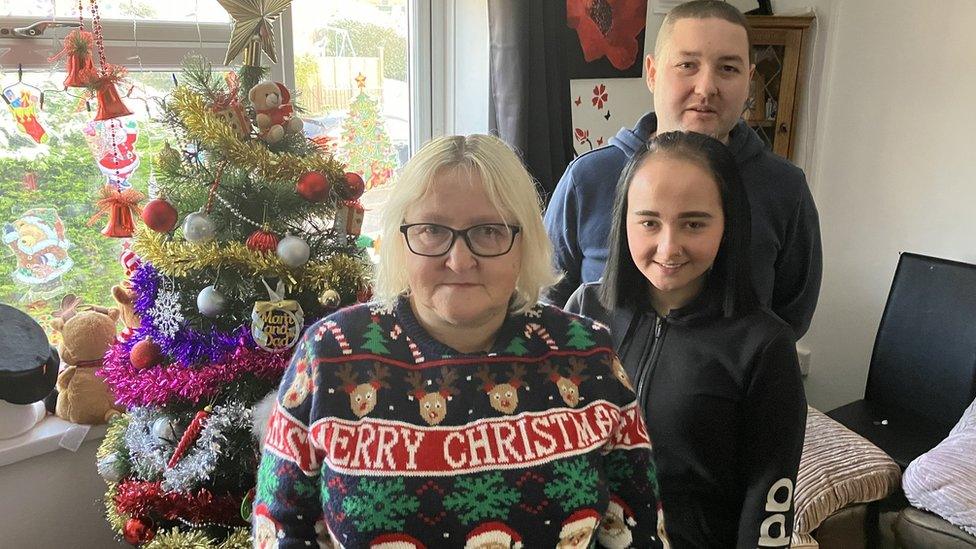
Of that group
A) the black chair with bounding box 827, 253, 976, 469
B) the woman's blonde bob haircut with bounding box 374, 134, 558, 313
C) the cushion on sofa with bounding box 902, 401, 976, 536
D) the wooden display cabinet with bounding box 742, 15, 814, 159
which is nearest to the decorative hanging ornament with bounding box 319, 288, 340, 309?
the woman's blonde bob haircut with bounding box 374, 134, 558, 313

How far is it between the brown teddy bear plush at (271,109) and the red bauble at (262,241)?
0.22 meters

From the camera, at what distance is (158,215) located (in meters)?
1.53

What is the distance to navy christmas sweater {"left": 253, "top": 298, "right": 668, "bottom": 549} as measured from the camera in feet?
3.10

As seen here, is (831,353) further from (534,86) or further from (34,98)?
(34,98)

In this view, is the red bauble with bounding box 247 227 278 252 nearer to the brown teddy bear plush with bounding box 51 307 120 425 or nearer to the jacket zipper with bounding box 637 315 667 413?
the brown teddy bear plush with bounding box 51 307 120 425

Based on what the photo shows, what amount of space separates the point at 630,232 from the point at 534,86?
1360 millimetres

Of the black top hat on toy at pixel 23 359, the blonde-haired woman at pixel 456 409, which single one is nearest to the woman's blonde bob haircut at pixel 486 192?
the blonde-haired woman at pixel 456 409

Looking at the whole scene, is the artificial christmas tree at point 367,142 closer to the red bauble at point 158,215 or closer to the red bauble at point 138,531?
the red bauble at point 158,215

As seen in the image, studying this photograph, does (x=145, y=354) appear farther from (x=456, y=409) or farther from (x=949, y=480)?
(x=949, y=480)

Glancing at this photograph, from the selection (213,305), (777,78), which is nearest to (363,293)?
(213,305)

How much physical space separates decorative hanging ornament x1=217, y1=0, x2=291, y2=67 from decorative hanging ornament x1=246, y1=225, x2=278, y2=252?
0.39 metres

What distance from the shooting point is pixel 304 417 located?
0.97m

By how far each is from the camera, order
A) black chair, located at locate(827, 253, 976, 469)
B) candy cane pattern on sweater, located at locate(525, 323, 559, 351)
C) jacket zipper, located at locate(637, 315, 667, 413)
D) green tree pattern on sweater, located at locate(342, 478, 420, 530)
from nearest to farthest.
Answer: green tree pattern on sweater, located at locate(342, 478, 420, 530) < candy cane pattern on sweater, located at locate(525, 323, 559, 351) < jacket zipper, located at locate(637, 315, 667, 413) < black chair, located at locate(827, 253, 976, 469)

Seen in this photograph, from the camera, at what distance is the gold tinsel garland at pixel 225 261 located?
155cm
